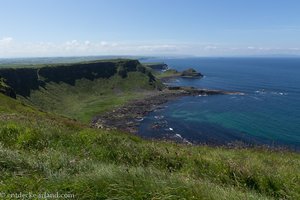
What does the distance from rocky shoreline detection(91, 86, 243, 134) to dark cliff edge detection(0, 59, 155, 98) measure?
2993 centimetres

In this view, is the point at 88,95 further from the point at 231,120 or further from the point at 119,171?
the point at 119,171

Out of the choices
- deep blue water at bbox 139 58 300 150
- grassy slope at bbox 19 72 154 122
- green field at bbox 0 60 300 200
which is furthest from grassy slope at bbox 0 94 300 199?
grassy slope at bbox 19 72 154 122

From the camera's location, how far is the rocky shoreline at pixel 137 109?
10212cm

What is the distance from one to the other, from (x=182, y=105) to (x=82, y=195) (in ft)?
410

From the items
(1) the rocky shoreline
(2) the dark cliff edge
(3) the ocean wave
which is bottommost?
(1) the rocky shoreline

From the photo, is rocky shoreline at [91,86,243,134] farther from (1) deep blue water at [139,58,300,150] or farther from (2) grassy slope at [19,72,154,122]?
(2) grassy slope at [19,72,154,122]

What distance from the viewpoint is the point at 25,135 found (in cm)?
1076

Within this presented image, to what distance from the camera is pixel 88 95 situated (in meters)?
165

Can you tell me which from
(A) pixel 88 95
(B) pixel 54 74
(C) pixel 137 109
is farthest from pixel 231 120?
(B) pixel 54 74

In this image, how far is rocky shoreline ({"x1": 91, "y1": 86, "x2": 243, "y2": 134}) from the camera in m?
102

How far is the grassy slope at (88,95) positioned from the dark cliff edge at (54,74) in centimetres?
370

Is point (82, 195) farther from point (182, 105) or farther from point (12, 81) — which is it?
point (12, 81)

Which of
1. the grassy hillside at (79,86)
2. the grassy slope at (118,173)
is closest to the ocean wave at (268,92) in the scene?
the grassy hillside at (79,86)

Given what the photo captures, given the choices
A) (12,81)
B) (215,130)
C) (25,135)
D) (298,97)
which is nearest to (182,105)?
(215,130)
